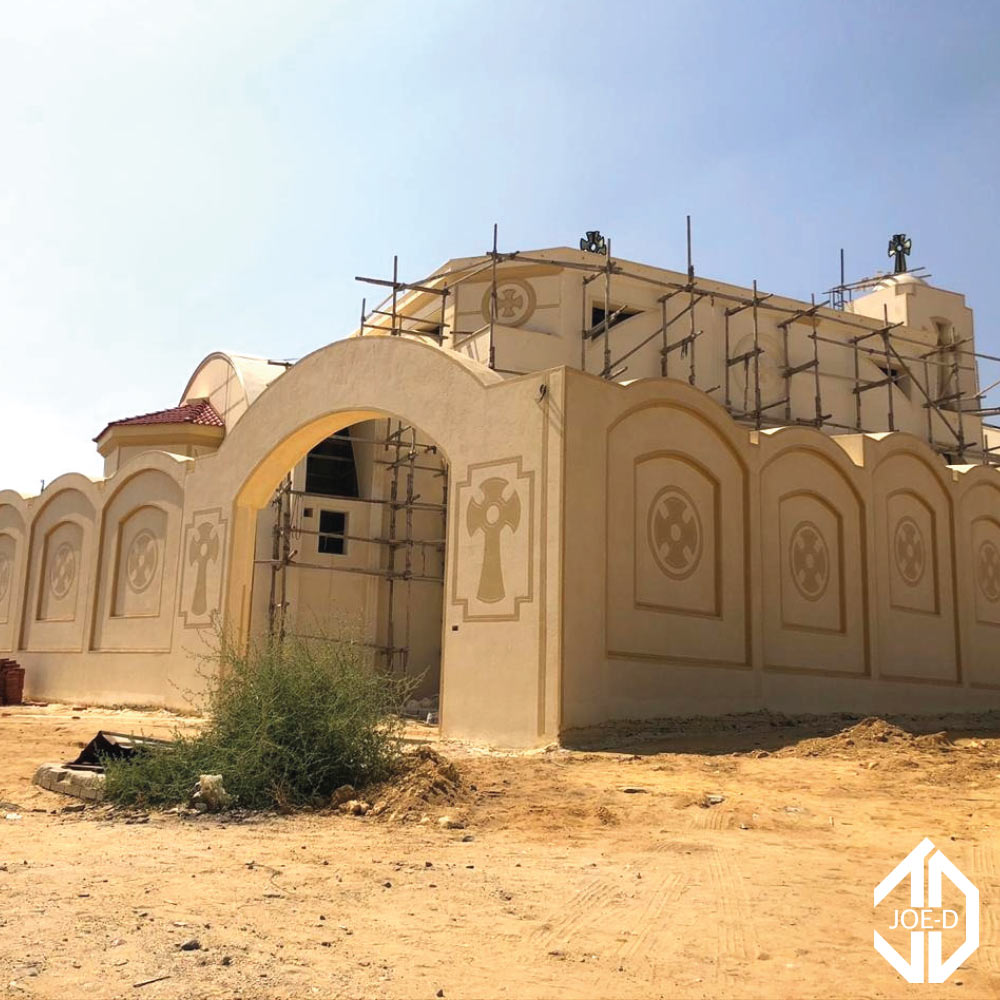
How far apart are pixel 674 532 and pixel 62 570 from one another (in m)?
15.1

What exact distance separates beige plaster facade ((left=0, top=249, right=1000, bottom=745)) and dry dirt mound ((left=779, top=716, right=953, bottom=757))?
2.21 m

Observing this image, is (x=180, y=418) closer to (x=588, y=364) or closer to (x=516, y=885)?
(x=588, y=364)

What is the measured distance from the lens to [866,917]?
5082mm

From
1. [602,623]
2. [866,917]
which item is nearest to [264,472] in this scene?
[602,623]

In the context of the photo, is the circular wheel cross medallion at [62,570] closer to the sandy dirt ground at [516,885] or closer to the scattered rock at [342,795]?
the sandy dirt ground at [516,885]

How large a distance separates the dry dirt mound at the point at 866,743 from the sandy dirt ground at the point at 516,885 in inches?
26.9

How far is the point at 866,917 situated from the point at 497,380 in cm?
963

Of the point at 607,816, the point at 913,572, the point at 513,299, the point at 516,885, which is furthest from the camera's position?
the point at 513,299

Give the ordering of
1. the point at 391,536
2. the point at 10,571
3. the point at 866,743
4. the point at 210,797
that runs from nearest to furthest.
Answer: the point at 210,797
the point at 866,743
the point at 391,536
the point at 10,571

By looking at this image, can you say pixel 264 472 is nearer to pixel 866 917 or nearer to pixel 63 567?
pixel 63 567

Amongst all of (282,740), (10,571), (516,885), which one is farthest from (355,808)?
(10,571)

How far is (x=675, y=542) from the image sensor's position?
13719 millimetres

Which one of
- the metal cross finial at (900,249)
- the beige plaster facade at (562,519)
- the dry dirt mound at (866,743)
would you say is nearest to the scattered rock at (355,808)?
the beige plaster facade at (562,519)

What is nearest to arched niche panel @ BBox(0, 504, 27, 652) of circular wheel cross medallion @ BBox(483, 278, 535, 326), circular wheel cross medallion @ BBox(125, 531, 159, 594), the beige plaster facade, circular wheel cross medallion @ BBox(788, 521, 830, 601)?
the beige plaster facade
